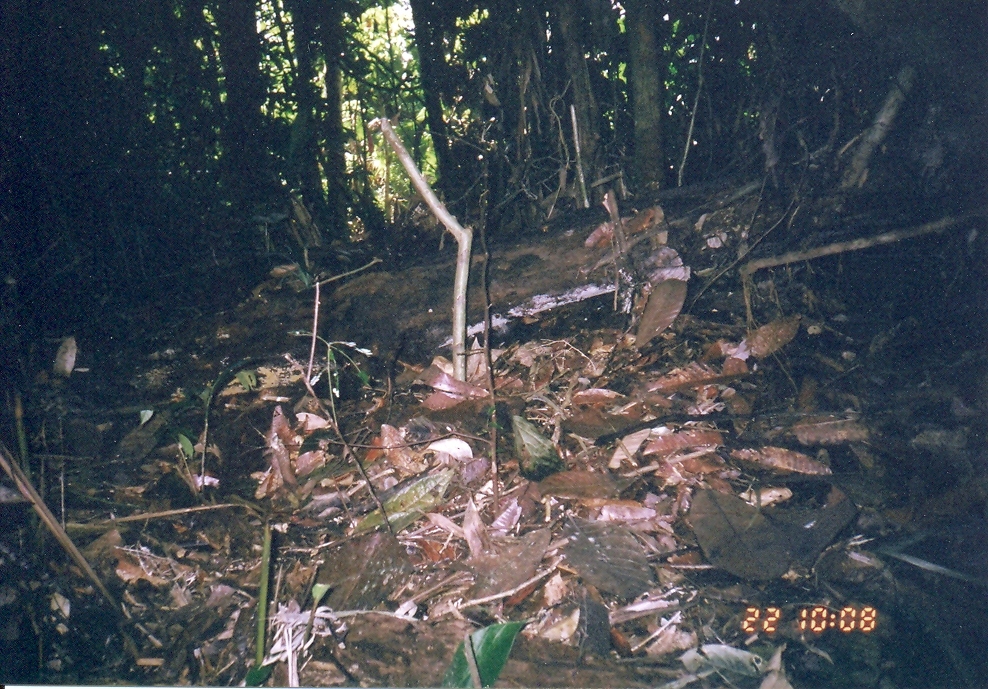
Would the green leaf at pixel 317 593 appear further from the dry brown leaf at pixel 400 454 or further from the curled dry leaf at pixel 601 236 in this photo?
the curled dry leaf at pixel 601 236

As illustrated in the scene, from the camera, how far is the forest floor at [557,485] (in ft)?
4.27

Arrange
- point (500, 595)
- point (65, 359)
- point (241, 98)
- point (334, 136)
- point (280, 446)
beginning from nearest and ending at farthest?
point (500, 595) → point (280, 446) → point (65, 359) → point (241, 98) → point (334, 136)

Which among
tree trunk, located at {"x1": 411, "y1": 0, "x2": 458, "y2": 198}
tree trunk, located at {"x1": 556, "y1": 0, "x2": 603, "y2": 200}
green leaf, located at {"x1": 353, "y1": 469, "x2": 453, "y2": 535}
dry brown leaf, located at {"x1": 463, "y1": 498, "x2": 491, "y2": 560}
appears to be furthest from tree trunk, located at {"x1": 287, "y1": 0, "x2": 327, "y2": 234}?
dry brown leaf, located at {"x1": 463, "y1": 498, "x2": 491, "y2": 560}

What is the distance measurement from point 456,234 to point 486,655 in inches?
46.5

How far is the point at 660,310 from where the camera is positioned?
2.13 meters

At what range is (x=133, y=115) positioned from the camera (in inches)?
118

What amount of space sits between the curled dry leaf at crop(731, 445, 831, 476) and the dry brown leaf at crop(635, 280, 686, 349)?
1.91ft

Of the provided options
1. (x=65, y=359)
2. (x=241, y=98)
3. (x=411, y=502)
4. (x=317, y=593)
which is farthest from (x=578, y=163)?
(x=65, y=359)

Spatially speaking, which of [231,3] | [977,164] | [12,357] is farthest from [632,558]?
[231,3]

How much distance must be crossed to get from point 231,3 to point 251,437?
2962mm

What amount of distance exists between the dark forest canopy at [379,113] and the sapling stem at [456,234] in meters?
0.37

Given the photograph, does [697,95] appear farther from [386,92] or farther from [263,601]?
[263,601]

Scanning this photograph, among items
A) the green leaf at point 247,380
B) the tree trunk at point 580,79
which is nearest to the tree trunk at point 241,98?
the green leaf at point 247,380

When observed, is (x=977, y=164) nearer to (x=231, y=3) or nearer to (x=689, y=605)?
(x=689, y=605)
